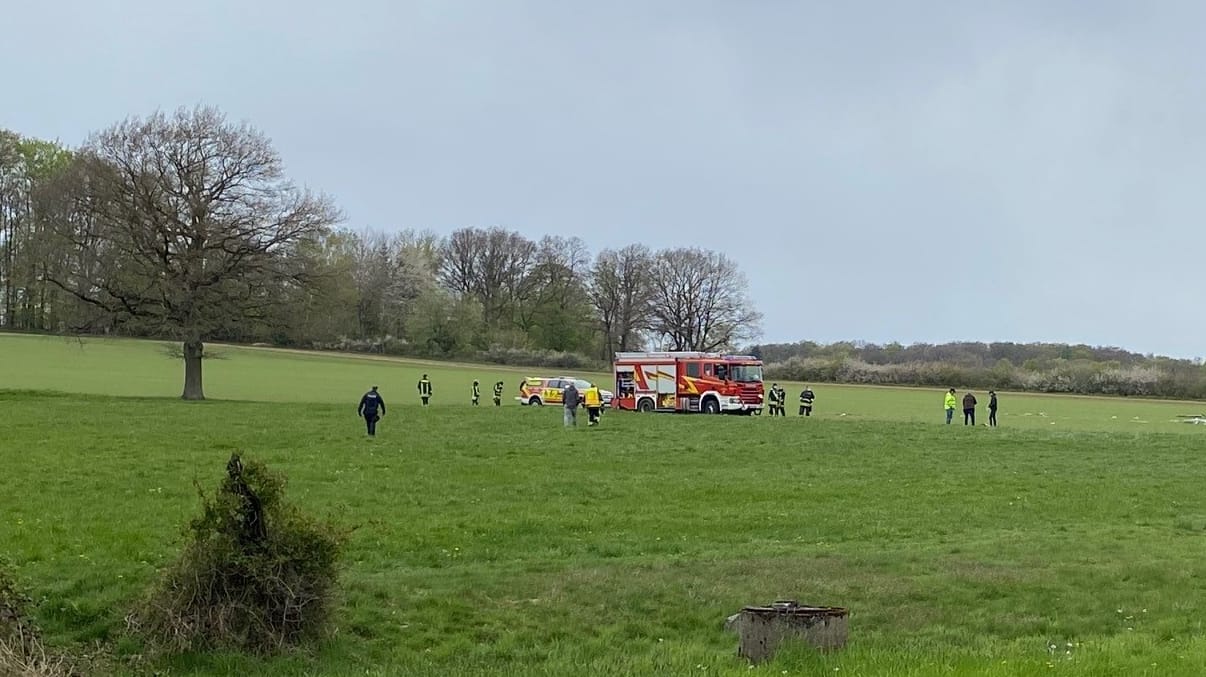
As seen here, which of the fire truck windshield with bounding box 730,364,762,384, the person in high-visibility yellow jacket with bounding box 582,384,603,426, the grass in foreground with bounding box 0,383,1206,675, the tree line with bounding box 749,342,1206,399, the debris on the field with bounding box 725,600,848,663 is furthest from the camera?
the tree line with bounding box 749,342,1206,399

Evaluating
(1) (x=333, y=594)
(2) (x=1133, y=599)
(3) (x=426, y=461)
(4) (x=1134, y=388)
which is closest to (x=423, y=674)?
(1) (x=333, y=594)

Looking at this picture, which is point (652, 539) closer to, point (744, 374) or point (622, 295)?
point (744, 374)

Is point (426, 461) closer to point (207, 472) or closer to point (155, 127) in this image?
point (207, 472)

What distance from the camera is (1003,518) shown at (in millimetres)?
17547

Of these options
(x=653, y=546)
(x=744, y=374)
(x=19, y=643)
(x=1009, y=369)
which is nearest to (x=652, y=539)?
(x=653, y=546)

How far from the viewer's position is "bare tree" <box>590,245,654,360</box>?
110875 millimetres

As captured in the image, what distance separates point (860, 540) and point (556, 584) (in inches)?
211

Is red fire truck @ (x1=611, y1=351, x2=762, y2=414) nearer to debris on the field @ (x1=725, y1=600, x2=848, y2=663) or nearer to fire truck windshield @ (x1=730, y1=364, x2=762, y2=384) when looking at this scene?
fire truck windshield @ (x1=730, y1=364, x2=762, y2=384)

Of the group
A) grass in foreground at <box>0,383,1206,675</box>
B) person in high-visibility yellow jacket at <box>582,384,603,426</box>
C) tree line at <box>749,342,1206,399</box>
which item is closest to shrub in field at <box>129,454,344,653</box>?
grass in foreground at <box>0,383,1206,675</box>

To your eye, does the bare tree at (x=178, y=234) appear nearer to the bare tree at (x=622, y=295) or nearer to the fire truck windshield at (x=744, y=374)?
the fire truck windshield at (x=744, y=374)

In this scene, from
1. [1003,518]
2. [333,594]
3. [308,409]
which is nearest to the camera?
[333,594]

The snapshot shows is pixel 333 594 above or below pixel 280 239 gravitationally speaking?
below

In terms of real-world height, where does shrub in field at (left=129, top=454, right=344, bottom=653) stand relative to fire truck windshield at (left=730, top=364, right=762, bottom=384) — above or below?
below

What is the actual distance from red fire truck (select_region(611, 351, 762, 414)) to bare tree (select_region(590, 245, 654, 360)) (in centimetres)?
6058
